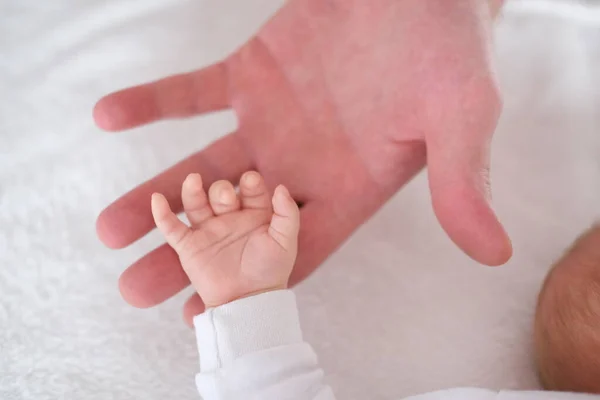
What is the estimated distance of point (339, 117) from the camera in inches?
25.7

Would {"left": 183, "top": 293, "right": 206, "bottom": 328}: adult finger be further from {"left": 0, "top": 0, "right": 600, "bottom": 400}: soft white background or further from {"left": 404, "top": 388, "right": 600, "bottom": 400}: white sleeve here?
{"left": 404, "top": 388, "right": 600, "bottom": 400}: white sleeve

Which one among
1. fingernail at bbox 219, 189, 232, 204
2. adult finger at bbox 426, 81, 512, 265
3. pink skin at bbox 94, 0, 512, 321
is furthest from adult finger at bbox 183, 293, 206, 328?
adult finger at bbox 426, 81, 512, 265

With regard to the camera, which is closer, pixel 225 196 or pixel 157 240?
pixel 225 196

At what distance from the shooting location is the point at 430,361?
645 millimetres

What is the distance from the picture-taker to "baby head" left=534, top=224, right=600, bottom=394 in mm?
527

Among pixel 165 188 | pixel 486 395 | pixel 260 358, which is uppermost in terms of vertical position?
pixel 165 188

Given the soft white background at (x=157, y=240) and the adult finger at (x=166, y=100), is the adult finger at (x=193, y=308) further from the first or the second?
the adult finger at (x=166, y=100)

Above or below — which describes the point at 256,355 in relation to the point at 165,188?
below

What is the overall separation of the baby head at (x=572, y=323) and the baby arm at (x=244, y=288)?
0.21 metres

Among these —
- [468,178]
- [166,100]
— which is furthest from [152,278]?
[468,178]

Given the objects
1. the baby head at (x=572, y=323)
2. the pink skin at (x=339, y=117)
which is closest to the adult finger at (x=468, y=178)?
the pink skin at (x=339, y=117)

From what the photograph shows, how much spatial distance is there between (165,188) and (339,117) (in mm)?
198

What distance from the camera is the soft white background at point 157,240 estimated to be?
63cm

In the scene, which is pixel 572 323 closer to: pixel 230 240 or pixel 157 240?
pixel 230 240
